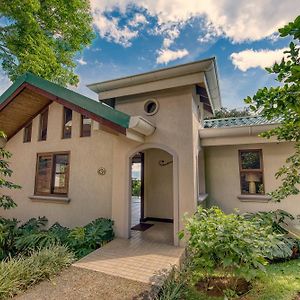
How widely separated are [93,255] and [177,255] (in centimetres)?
243

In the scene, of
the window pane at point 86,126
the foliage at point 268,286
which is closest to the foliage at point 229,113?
the window pane at point 86,126

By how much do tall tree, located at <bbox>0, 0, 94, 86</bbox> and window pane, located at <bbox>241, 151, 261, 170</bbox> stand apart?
1105 centimetres

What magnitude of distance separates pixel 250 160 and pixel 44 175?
9.24 metres

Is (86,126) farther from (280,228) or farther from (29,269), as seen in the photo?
(280,228)

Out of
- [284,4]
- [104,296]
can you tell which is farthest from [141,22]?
[104,296]

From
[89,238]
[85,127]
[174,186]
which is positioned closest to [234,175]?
[174,186]

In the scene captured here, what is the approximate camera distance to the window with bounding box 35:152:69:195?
30.2ft

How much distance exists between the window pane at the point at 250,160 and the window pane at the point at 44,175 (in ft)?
28.2

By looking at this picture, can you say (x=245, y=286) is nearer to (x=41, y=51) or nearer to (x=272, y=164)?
(x=272, y=164)

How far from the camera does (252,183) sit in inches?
345

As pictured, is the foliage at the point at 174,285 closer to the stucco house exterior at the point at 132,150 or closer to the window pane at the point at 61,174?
the stucco house exterior at the point at 132,150

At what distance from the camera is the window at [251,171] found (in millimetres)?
8609

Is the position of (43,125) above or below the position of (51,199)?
above

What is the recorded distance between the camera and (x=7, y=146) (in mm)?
10680
